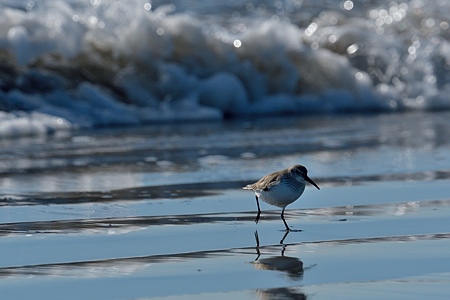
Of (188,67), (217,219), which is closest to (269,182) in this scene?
(217,219)

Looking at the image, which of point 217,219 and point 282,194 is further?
point 217,219

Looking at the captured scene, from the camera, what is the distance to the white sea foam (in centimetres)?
1263

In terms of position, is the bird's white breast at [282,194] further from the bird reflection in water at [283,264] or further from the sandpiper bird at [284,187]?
the bird reflection in water at [283,264]

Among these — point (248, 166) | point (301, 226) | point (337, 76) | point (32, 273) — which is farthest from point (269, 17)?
point (32, 273)

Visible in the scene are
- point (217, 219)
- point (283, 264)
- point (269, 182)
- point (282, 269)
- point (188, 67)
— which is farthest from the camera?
point (188, 67)

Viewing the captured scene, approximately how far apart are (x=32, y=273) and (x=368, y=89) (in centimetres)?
1141

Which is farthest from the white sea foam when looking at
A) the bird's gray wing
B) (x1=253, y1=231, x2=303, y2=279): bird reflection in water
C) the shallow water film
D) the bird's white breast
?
(x1=253, y1=231, x2=303, y2=279): bird reflection in water

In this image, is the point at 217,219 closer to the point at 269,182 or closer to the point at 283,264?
the point at 269,182

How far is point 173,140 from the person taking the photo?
33.8 feet

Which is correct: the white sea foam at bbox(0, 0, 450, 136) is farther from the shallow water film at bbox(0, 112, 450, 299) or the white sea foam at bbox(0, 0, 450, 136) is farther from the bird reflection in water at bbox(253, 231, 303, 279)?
the bird reflection in water at bbox(253, 231, 303, 279)

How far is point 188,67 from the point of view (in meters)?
14.6

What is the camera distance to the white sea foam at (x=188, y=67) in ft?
41.4

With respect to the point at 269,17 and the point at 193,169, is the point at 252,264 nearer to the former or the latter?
the point at 193,169

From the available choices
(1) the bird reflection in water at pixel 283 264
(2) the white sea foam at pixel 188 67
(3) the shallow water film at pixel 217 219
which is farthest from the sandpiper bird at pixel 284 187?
(2) the white sea foam at pixel 188 67
